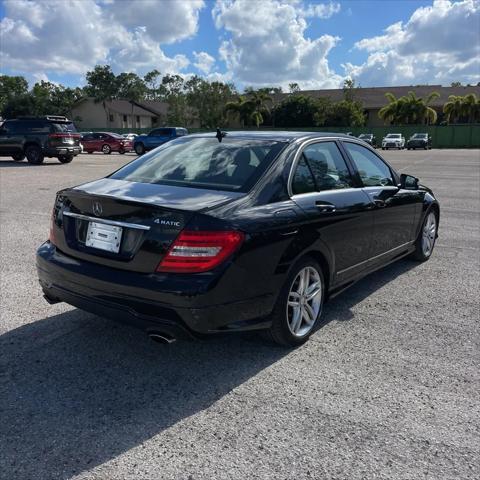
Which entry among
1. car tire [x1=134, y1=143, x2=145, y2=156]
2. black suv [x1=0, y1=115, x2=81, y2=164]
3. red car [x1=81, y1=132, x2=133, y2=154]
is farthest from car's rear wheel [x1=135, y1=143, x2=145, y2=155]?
black suv [x1=0, y1=115, x2=81, y2=164]

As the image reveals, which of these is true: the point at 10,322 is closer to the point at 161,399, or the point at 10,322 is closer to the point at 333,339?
the point at 161,399

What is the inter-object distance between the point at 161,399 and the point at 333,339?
1.52m

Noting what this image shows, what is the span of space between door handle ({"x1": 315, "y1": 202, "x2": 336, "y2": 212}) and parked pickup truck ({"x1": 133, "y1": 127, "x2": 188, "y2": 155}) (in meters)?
29.5

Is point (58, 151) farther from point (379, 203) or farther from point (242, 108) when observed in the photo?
point (242, 108)

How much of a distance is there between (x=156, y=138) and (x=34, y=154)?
41.3ft

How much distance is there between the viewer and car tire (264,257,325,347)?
354 centimetres

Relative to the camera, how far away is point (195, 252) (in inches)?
119

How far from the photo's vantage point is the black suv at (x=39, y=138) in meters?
21.2

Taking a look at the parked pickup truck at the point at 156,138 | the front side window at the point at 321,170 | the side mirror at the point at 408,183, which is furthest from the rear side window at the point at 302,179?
the parked pickup truck at the point at 156,138

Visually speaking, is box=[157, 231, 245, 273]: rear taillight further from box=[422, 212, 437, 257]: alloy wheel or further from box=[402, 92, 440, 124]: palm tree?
box=[402, 92, 440, 124]: palm tree

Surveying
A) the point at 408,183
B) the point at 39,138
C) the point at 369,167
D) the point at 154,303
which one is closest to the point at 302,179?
the point at 369,167

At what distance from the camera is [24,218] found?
345 inches

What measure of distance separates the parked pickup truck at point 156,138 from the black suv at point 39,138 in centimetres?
1103

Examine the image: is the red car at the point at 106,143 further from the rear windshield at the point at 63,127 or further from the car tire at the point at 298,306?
the car tire at the point at 298,306
